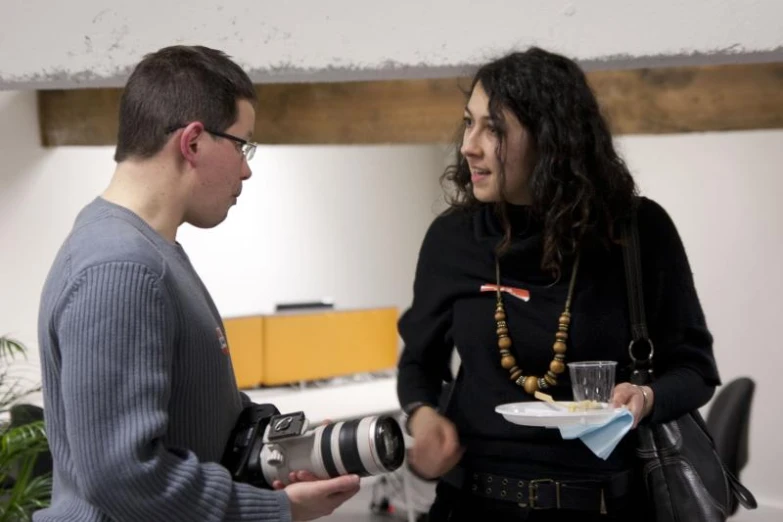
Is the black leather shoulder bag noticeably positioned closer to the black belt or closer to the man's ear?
the black belt

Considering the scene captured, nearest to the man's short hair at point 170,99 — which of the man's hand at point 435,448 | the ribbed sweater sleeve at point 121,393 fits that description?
the ribbed sweater sleeve at point 121,393

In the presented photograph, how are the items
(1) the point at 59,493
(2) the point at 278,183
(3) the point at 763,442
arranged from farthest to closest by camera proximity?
(2) the point at 278,183 → (3) the point at 763,442 → (1) the point at 59,493

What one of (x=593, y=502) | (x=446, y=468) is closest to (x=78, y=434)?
(x=446, y=468)

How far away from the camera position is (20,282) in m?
4.41

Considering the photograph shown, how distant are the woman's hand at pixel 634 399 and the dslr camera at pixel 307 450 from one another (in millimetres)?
400

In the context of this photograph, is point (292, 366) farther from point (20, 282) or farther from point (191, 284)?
point (191, 284)

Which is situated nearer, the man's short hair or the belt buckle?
the man's short hair

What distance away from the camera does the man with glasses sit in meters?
1.21

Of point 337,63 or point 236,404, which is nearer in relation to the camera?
point 236,404

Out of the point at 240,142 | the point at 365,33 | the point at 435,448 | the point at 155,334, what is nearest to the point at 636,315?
the point at 435,448

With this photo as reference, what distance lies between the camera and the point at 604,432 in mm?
1583

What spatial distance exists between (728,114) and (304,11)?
2.60m

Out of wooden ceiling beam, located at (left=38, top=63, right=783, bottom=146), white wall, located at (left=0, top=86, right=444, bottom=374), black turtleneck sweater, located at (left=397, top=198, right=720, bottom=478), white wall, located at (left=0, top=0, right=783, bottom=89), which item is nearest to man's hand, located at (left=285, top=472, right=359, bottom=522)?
black turtleneck sweater, located at (left=397, top=198, right=720, bottom=478)

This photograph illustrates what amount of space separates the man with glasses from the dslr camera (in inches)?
0.9
